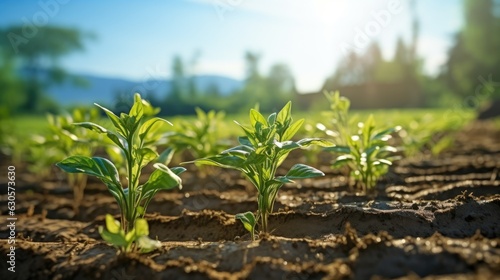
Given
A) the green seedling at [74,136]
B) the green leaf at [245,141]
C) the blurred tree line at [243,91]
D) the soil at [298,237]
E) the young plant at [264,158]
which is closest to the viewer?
the soil at [298,237]

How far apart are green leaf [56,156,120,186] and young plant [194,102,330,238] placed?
509mm

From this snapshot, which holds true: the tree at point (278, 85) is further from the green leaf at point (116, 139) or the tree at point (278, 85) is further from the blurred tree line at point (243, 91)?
the green leaf at point (116, 139)

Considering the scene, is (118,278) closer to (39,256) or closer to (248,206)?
(39,256)

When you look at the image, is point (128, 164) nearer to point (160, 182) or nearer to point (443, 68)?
point (160, 182)

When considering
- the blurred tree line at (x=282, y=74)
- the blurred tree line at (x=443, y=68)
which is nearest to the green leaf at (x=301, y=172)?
the blurred tree line at (x=282, y=74)

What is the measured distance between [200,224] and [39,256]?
1.06 m

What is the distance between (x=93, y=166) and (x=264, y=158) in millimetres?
953

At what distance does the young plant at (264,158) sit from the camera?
8.16 feet

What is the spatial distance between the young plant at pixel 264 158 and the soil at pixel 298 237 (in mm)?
243

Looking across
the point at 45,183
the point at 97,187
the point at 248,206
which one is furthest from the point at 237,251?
the point at 45,183

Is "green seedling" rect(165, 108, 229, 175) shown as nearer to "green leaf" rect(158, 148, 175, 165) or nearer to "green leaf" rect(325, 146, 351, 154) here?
"green leaf" rect(158, 148, 175, 165)

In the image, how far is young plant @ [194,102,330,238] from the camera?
249cm

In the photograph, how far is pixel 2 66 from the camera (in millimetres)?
34906

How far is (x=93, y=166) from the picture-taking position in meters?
2.54
